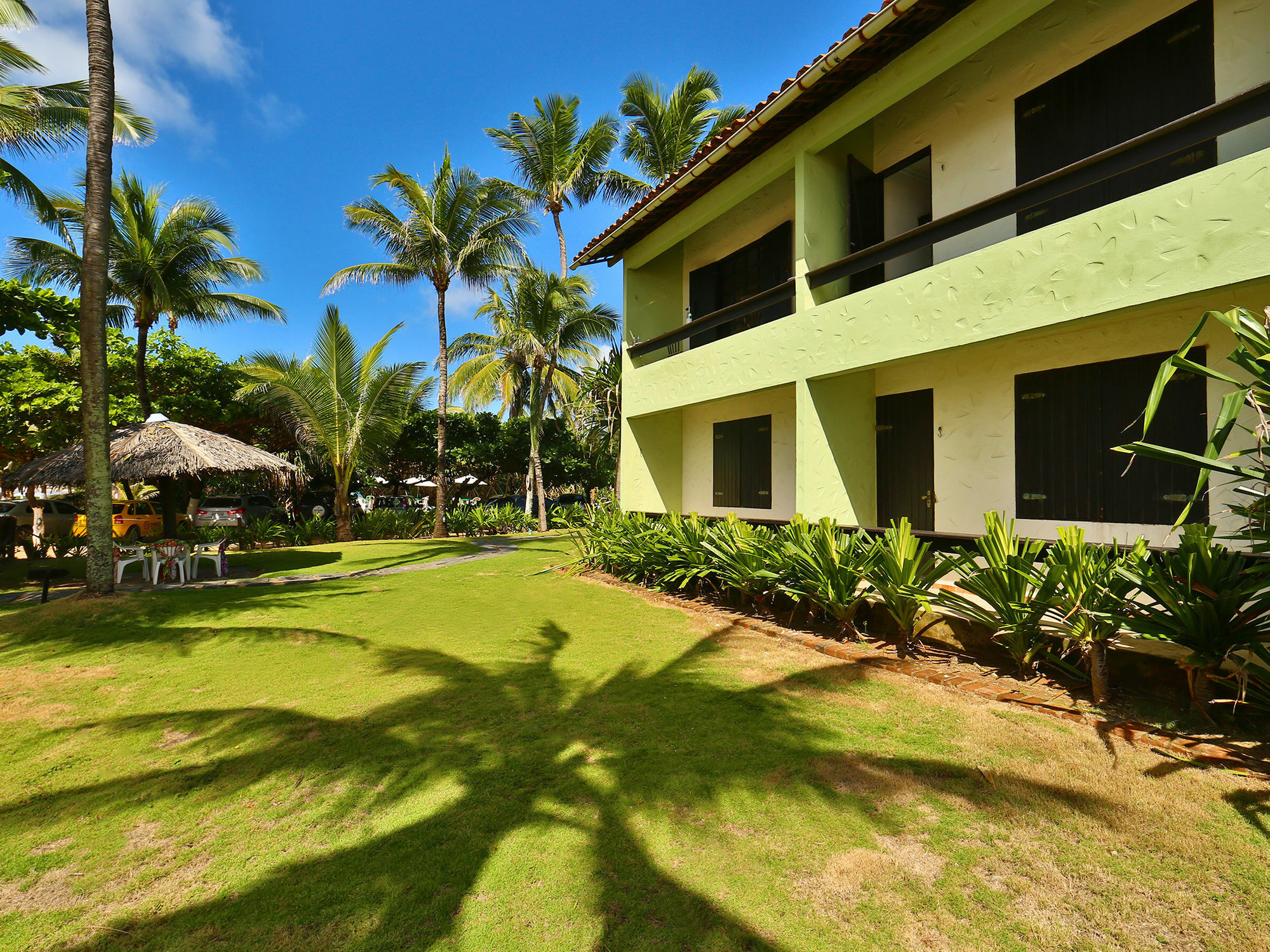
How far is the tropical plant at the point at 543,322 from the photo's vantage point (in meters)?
20.9

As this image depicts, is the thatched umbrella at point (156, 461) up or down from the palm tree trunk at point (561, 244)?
down

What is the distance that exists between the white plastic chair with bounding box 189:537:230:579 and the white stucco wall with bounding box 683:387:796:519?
9388 mm

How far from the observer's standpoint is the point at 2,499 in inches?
807

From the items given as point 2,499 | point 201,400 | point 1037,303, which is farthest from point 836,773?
point 2,499

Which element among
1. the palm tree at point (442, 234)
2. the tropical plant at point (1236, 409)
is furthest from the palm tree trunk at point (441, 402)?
the tropical plant at point (1236, 409)

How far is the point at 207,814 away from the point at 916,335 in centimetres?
713

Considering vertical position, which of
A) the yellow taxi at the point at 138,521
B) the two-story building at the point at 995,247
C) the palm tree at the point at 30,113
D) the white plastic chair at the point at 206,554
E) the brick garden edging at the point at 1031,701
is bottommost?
the brick garden edging at the point at 1031,701

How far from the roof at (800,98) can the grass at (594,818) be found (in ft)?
21.2

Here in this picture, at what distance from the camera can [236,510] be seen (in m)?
20.5

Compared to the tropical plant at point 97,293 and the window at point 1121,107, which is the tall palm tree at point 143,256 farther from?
the window at point 1121,107

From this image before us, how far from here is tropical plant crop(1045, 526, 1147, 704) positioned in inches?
167

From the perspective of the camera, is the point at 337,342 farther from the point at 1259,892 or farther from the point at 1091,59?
the point at 1259,892

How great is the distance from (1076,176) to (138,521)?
22.1 meters

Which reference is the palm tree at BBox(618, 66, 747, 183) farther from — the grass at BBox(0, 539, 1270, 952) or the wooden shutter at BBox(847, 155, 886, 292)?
the grass at BBox(0, 539, 1270, 952)
